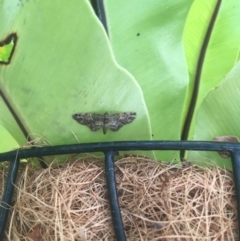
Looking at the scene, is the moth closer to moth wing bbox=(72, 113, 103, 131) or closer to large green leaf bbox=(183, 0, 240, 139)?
moth wing bbox=(72, 113, 103, 131)

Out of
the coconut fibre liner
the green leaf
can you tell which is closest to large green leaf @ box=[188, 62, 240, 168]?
the coconut fibre liner

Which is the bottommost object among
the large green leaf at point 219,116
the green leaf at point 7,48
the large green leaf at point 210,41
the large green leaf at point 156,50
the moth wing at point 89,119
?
the moth wing at point 89,119

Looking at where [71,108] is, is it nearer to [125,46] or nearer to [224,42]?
[125,46]

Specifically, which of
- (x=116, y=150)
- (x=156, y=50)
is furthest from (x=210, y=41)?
(x=116, y=150)

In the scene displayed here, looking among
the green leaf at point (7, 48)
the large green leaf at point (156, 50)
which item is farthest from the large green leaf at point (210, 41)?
the green leaf at point (7, 48)

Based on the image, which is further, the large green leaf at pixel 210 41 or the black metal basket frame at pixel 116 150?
the large green leaf at pixel 210 41

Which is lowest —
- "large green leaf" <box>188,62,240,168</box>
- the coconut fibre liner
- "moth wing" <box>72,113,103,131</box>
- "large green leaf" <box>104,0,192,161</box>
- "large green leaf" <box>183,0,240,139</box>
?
the coconut fibre liner

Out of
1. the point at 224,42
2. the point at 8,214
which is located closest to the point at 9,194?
the point at 8,214

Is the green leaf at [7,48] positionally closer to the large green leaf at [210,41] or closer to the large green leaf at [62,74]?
the large green leaf at [62,74]
